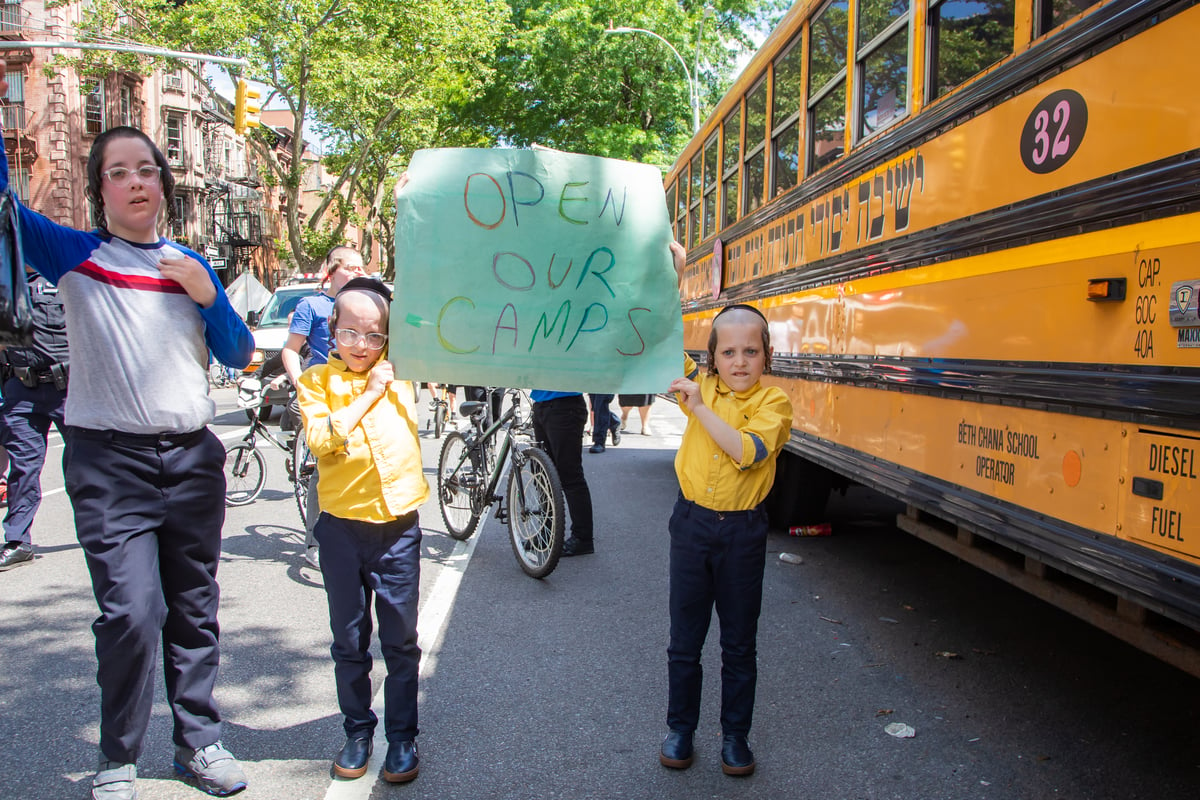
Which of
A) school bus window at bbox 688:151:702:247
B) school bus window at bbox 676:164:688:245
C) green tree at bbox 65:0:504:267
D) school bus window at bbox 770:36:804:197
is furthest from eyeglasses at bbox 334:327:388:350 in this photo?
green tree at bbox 65:0:504:267

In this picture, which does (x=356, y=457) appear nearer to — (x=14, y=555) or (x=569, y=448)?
(x=569, y=448)

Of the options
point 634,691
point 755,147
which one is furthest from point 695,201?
point 634,691

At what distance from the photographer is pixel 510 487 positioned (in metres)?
5.76

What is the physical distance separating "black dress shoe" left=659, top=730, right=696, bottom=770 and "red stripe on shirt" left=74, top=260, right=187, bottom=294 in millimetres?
2027

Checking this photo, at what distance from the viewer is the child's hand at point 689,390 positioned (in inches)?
114

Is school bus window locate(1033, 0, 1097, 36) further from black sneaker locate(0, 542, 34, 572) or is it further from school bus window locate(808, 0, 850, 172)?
black sneaker locate(0, 542, 34, 572)

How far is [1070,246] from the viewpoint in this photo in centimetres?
273

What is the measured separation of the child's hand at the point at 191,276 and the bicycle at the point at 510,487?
276cm

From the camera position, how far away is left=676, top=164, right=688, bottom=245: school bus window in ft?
31.9

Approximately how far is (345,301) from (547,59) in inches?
1015

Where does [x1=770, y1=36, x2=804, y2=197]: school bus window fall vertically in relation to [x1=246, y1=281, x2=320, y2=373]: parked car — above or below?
above

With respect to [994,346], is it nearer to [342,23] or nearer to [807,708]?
[807,708]

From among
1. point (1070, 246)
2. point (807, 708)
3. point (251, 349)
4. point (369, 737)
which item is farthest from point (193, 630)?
point (1070, 246)

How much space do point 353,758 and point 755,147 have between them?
4871 mm
